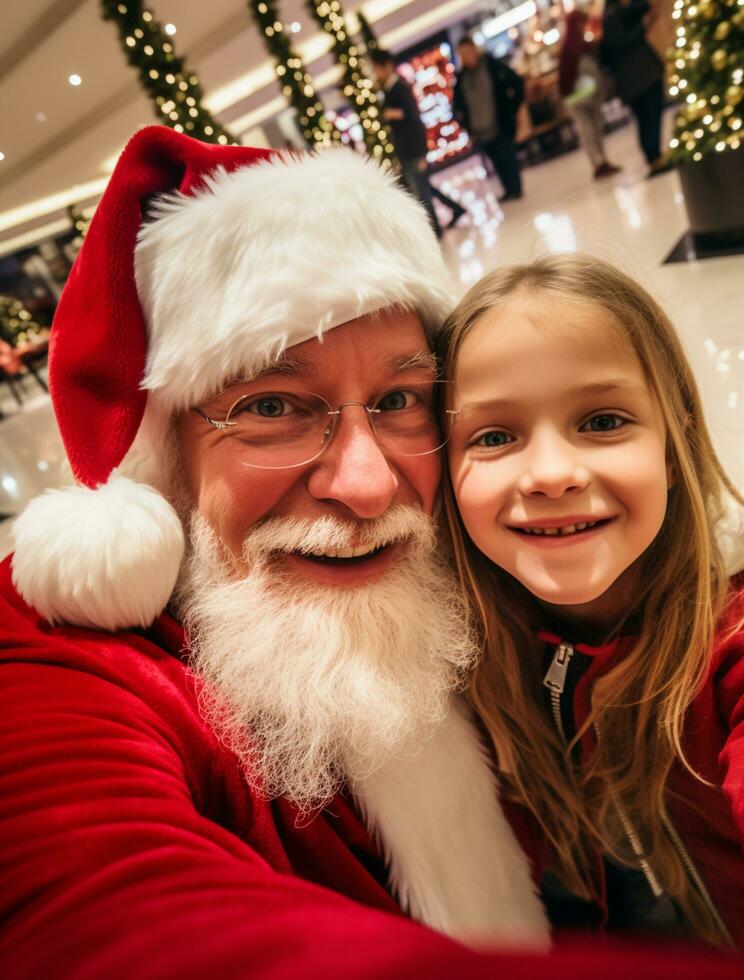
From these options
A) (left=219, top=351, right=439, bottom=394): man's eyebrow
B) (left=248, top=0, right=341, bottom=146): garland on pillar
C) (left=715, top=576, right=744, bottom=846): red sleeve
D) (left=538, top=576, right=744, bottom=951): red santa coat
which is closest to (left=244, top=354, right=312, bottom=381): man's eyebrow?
(left=219, top=351, right=439, bottom=394): man's eyebrow

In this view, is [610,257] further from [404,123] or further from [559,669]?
[404,123]

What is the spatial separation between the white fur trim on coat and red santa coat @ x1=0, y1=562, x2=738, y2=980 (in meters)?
0.05

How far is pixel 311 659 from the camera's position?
3.08 ft

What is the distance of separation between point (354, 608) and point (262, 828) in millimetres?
340

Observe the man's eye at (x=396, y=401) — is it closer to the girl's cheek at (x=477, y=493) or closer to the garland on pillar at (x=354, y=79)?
the girl's cheek at (x=477, y=493)

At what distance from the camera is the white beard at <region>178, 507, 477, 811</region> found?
900 millimetres

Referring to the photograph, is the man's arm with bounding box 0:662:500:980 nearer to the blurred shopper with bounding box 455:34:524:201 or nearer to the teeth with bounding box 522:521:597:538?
the teeth with bounding box 522:521:597:538

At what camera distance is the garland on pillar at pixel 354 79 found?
26.7ft

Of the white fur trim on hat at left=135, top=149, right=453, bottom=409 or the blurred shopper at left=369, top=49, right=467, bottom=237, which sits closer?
the white fur trim on hat at left=135, top=149, right=453, bottom=409

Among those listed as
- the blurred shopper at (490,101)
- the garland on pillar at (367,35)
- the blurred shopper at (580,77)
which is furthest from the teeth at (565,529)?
the garland on pillar at (367,35)

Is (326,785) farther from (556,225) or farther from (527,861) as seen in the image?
(556,225)

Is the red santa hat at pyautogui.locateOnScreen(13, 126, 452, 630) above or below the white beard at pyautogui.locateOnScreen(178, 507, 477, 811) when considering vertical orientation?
above

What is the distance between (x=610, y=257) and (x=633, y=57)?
21.4 feet

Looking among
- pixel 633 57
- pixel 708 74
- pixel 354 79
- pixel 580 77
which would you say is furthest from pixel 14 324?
pixel 708 74
